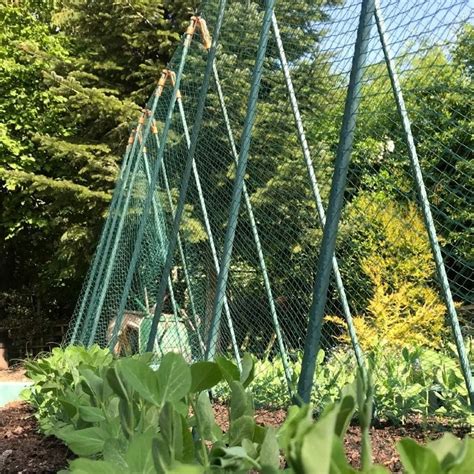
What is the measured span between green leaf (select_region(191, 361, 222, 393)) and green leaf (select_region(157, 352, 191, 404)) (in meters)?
0.08

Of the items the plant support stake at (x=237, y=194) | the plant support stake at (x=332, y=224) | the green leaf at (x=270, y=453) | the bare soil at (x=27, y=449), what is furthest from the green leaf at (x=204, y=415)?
the plant support stake at (x=237, y=194)

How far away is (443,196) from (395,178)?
0.77 feet

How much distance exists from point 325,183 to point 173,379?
2.40m

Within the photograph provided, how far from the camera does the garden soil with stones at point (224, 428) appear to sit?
7.99 feet

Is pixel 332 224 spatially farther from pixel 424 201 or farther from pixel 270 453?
pixel 270 453

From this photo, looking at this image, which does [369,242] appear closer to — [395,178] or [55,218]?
[395,178]

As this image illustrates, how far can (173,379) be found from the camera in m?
0.88

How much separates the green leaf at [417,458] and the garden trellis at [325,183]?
43.5 inches

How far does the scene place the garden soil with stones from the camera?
95.9 inches

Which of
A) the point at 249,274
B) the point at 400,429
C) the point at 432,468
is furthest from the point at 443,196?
the point at 432,468

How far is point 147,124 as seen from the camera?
20.1 feet

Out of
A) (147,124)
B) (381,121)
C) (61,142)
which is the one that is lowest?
(381,121)

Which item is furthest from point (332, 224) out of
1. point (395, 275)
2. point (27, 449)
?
point (27, 449)

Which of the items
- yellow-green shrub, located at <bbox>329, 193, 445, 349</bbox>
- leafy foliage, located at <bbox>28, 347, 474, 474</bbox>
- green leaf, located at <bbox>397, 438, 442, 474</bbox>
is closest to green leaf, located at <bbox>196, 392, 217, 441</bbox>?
leafy foliage, located at <bbox>28, 347, 474, 474</bbox>
